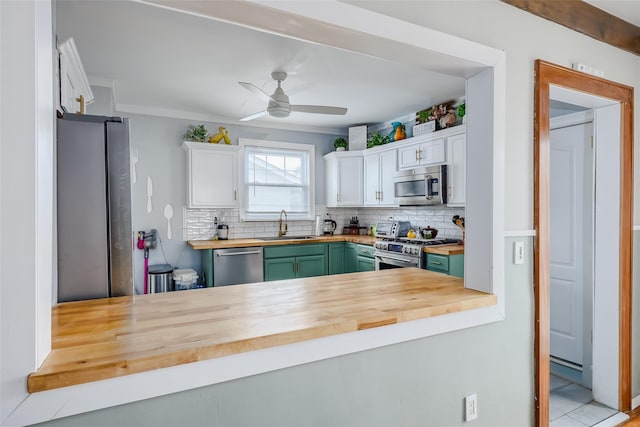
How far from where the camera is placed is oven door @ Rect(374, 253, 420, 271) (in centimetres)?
350

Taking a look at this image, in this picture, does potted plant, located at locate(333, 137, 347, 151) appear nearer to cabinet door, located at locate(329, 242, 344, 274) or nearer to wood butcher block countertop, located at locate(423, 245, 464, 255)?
cabinet door, located at locate(329, 242, 344, 274)

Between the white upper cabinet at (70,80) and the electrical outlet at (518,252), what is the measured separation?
7.67 feet

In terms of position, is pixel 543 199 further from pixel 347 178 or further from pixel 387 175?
pixel 347 178

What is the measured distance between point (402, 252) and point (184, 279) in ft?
7.73

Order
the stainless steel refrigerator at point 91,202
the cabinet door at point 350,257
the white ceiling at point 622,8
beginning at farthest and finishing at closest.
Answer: the cabinet door at point 350,257, the white ceiling at point 622,8, the stainless steel refrigerator at point 91,202

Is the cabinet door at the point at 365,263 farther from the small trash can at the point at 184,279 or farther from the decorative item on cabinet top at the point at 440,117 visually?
the small trash can at the point at 184,279

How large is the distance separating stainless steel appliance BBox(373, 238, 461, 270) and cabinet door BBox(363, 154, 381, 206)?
A: 82 centimetres

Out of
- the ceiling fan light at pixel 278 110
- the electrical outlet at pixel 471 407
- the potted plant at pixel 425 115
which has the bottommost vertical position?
the electrical outlet at pixel 471 407

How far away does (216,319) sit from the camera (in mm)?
1301

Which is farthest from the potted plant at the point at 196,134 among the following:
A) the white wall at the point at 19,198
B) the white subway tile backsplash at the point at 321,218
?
the white wall at the point at 19,198

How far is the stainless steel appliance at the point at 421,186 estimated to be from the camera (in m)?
3.65

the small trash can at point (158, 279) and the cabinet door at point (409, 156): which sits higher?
the cabinet door at point (409, 156)

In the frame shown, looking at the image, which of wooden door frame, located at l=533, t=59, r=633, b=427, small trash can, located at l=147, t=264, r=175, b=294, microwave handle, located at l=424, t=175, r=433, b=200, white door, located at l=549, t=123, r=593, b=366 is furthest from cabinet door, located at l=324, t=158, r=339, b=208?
wooden door frame, located at l=533, t=59, r=633, b=427

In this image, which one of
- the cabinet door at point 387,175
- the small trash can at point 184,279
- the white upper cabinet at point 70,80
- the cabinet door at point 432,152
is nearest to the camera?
the white upper cabinet at point 70,80
